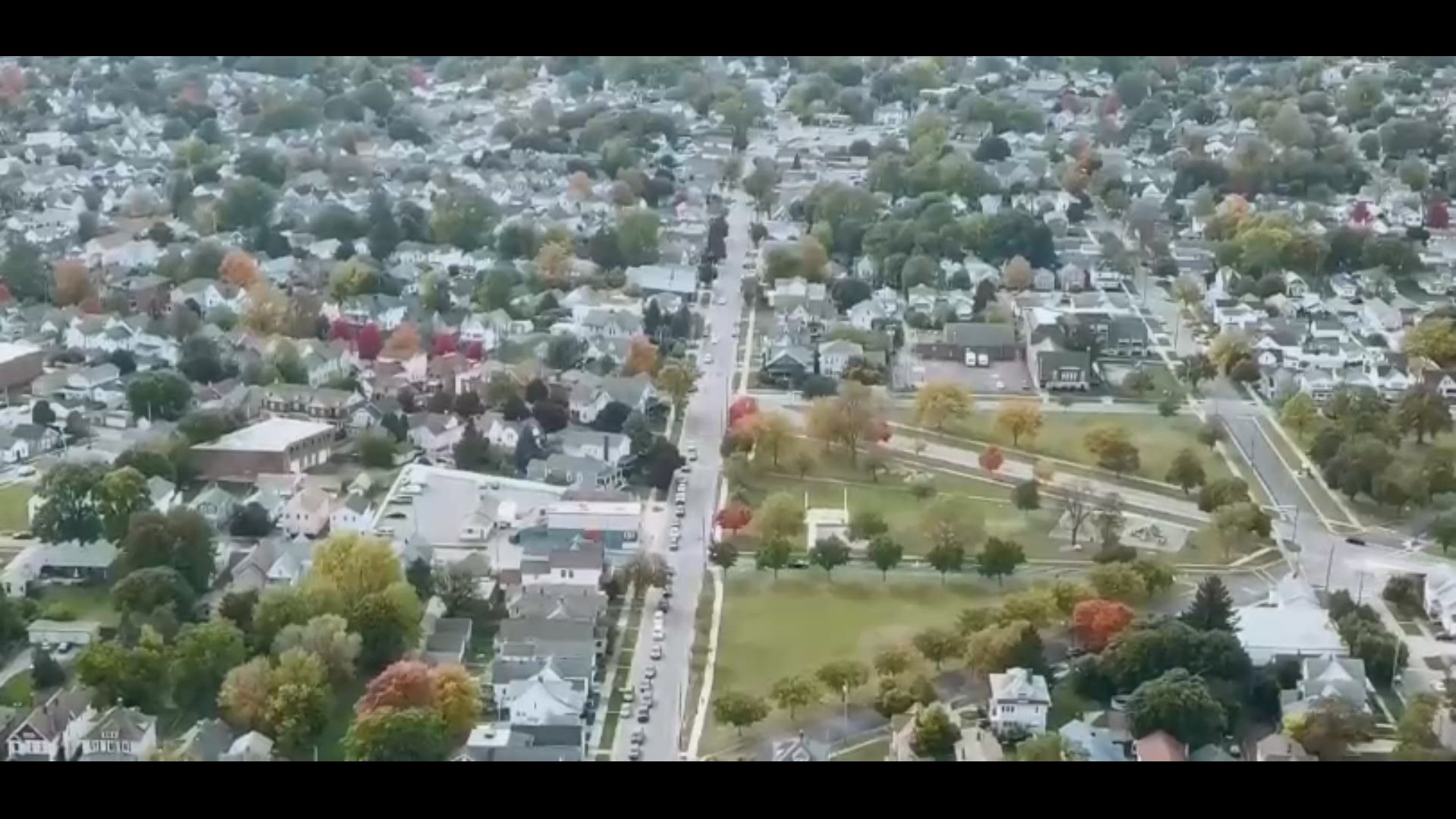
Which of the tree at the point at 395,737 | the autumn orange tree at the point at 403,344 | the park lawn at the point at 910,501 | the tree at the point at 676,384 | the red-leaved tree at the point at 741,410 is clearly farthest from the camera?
the autumn orange tree at the point at 403,344

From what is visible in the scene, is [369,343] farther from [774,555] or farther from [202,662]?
[202,662]

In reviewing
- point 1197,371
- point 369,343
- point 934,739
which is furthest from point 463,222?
point 934,739

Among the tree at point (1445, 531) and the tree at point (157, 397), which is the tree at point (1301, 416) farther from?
the tree at point (157, 397)

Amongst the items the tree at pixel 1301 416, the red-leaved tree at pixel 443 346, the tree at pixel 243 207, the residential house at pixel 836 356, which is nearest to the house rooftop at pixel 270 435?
the red-leaved tree at pixel 443 346

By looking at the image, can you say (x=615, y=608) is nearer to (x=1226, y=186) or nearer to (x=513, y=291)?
(x=513, y=291)

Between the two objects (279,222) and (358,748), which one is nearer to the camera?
(358,748)
